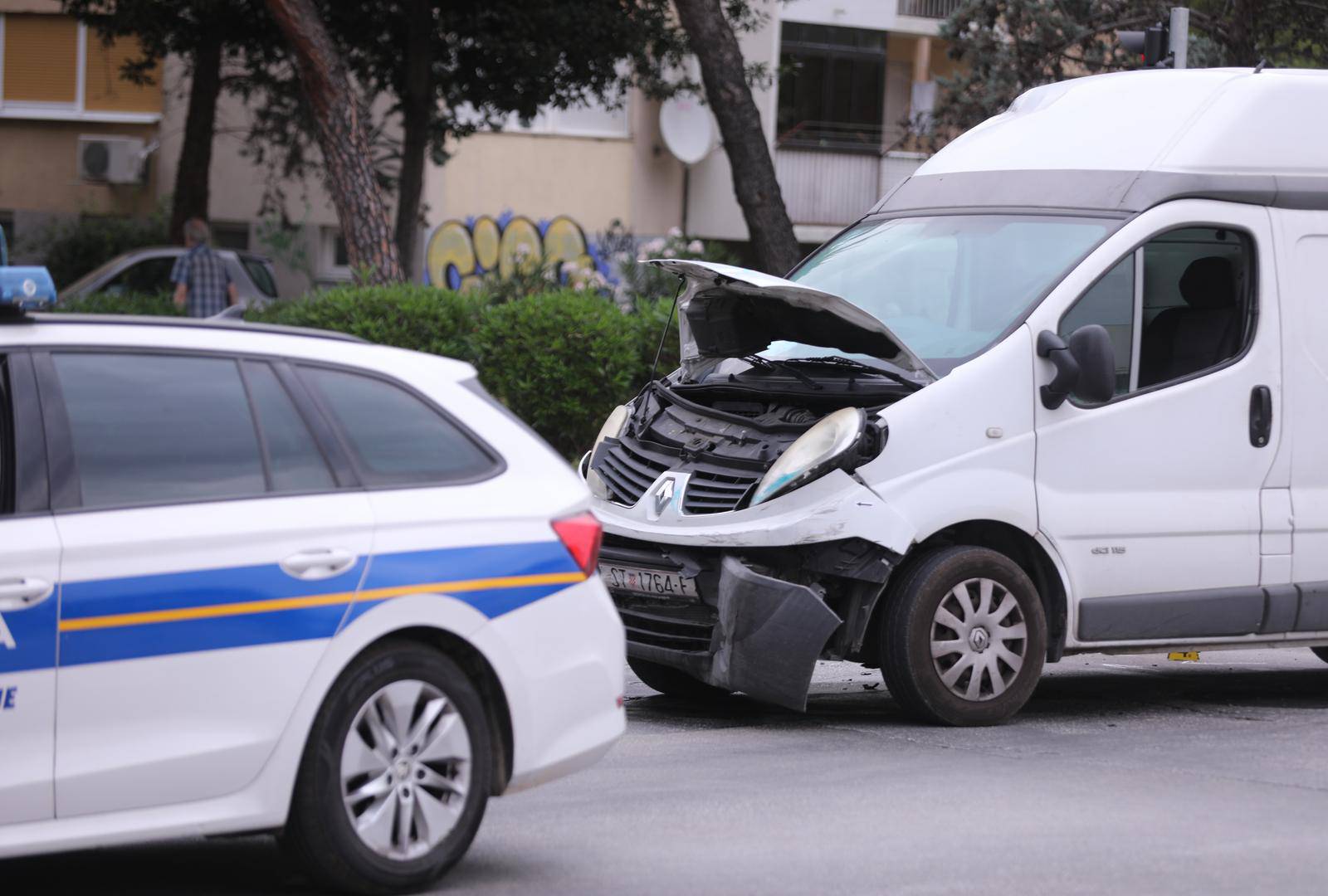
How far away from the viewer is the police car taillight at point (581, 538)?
552 centimetres

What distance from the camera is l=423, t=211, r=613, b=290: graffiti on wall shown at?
3288cm

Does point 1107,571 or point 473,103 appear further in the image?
point 473,103

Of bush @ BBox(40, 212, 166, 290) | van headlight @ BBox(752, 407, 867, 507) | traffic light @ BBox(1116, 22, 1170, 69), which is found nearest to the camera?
van headlight @ BBox(752, 407, 867, 507)

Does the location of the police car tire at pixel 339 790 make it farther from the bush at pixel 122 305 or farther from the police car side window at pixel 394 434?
the bush at pixel 122 305

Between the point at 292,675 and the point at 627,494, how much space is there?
133 inches

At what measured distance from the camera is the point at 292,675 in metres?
5.05

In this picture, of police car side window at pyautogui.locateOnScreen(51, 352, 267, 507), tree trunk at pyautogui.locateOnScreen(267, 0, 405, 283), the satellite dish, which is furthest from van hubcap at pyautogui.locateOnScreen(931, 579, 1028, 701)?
the satellite dish

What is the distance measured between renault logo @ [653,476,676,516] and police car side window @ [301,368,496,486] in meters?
2.50

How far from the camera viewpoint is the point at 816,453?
7617 millimetres

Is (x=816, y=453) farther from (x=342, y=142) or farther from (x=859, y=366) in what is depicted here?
(x=342, y=142)

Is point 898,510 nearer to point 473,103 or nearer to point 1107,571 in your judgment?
point 1107,571

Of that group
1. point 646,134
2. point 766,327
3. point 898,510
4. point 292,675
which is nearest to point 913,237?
point 766,327

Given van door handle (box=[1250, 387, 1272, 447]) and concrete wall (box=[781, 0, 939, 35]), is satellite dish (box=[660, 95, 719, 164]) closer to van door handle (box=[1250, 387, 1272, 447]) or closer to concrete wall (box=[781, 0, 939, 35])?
concrete wall (box=[781, 0, 939, 35])

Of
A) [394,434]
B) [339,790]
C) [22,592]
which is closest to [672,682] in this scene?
[394,434]
